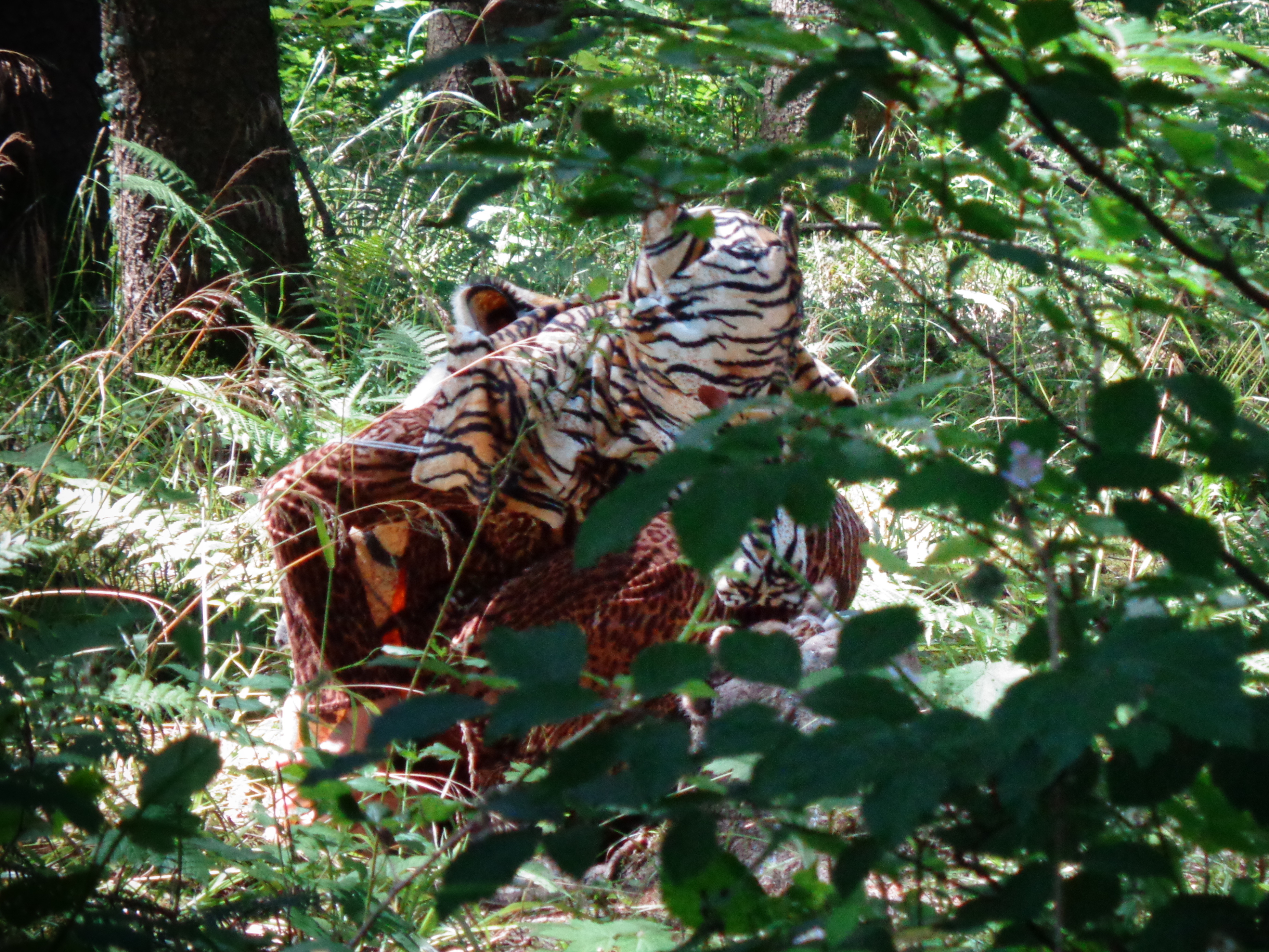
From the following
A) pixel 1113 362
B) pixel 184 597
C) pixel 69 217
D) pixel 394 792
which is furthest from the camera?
pixel 69 217

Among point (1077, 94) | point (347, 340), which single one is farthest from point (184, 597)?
point (1077, 94)

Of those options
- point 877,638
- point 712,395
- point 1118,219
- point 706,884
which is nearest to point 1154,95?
point 1118,219

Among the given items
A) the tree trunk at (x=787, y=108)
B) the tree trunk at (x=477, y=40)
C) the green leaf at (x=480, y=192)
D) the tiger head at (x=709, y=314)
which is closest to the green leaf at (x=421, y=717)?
the green leaf at (x=480, y=192)

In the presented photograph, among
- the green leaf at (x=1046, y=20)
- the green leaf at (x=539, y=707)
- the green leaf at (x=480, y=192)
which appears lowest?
the green leaf at (x=539, y=707)

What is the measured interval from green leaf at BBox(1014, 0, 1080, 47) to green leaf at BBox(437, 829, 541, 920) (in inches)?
24.0

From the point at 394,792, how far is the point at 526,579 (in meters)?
0.41

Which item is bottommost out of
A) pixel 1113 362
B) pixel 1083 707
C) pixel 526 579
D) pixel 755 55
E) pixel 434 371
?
pixel 1113 362

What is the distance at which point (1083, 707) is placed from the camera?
0.53m

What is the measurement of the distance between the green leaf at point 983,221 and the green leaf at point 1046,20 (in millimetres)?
139

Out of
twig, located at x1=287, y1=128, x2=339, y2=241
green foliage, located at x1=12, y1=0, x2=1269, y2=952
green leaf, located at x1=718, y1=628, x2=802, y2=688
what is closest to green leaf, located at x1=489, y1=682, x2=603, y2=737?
green foliage, located at x1=12, y1=0, x2=1269, y2=952

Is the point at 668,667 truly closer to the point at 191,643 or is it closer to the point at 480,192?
the point at 480,192

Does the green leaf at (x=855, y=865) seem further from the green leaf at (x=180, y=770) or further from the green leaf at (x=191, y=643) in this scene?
the green leaf at (x=191, y=643)

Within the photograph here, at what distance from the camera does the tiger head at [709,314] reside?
162 cm

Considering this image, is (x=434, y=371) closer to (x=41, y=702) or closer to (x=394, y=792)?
(x=394, y=792)
